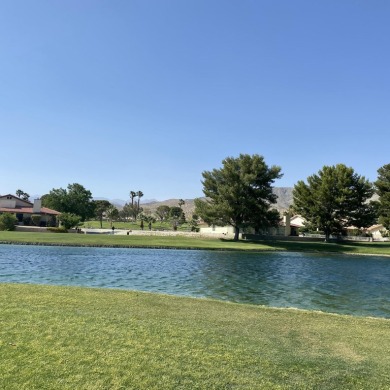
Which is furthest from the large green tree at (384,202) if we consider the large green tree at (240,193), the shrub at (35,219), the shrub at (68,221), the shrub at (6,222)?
the shrub at (35,219)

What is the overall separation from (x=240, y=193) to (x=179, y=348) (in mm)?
61431

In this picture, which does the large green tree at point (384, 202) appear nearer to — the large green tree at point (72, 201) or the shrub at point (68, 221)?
the shrub at point (68, 221)

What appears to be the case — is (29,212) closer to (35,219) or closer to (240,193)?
(35,219)

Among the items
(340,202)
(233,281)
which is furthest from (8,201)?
(233,281)

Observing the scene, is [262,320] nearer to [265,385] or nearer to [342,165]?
[265,385]

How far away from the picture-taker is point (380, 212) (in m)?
73.3

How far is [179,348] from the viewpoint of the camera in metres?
7.29

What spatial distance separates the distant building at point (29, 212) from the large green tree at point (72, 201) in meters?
13.5

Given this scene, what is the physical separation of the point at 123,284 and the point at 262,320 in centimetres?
1186

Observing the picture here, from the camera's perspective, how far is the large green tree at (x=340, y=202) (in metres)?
71.2

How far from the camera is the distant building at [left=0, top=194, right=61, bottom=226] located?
8106 cm

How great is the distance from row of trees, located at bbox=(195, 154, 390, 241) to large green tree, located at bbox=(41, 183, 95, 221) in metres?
43.3

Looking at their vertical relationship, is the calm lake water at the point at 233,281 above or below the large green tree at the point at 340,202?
below

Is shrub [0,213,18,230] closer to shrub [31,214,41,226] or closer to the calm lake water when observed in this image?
shrub [31,214,41,226]
